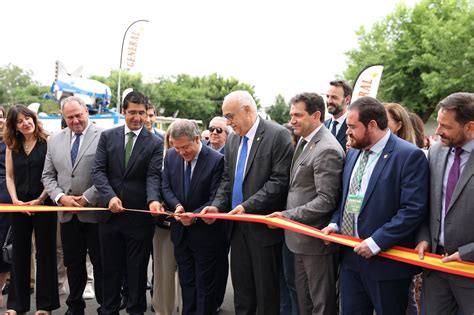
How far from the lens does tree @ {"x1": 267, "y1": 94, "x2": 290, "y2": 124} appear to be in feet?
218

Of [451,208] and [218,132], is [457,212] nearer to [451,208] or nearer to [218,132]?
[451,208]

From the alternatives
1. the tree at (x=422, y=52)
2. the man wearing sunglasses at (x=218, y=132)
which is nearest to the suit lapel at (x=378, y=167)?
the man wearing sunglasses at (x=218, y=132)

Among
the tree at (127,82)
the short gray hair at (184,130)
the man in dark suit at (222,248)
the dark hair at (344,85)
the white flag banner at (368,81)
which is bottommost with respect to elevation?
the man in dark suit at (222,248)

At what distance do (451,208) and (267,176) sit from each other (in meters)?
1.73

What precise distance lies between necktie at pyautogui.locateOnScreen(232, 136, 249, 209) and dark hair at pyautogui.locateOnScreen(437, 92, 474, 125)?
193 cm

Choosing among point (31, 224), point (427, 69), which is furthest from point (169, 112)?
point (31, 224)

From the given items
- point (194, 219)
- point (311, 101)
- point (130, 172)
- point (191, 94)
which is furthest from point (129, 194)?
point (191, 94)

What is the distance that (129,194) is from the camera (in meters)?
4.88

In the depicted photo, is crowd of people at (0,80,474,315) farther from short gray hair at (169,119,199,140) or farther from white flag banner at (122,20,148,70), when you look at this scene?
white flag banner at (122,20,148,70)

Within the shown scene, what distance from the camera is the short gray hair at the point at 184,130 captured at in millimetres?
4574

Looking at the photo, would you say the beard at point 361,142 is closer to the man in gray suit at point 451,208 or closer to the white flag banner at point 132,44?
the man in gray suit at point 451,208

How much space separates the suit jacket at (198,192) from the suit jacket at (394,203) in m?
1.68

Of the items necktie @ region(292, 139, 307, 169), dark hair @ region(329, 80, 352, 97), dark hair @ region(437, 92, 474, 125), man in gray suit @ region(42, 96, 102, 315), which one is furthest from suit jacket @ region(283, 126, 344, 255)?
man in gray suit @ region(42, 96, 102, 315)

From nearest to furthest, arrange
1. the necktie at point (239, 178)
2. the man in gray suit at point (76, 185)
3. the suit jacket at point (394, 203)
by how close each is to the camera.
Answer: the suit jacket at point (394, 203), the necktie at point (239, 178), the man in gray suit at point (76, 185)
